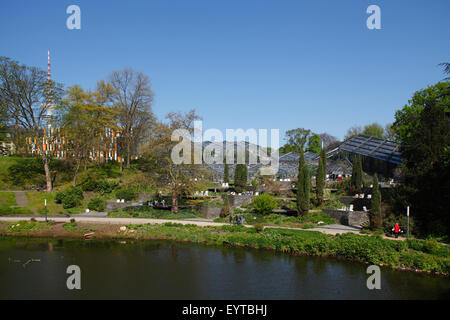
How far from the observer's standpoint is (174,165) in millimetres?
30781

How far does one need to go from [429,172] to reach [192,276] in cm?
1648

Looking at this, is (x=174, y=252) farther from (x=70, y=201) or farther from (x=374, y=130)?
(x=374, y=130)

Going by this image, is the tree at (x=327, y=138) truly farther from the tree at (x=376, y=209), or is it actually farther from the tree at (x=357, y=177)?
the tree at (x=376, y=209)

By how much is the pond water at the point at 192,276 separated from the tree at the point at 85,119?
19.2 metres

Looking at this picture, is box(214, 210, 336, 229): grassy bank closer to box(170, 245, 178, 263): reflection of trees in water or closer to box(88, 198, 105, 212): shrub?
box(170, 245, 178, 263): reflection of trees in water

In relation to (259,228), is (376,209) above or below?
above

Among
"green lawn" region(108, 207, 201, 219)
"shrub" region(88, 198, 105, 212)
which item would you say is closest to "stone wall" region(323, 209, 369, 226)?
"green lawn" region(108, 207, 201, 219)

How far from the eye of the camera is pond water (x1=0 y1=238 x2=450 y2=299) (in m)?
14.4

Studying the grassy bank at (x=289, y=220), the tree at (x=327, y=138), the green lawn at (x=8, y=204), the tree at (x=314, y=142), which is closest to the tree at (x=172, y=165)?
the grassy bank at (x=289, y=220)

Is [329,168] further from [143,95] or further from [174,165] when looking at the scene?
[143,95]

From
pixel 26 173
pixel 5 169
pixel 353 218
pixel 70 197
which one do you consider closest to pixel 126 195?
pixel 70 197

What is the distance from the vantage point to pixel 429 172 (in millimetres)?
22188

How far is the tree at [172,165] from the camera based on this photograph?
29.6 metres

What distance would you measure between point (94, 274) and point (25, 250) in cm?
758
